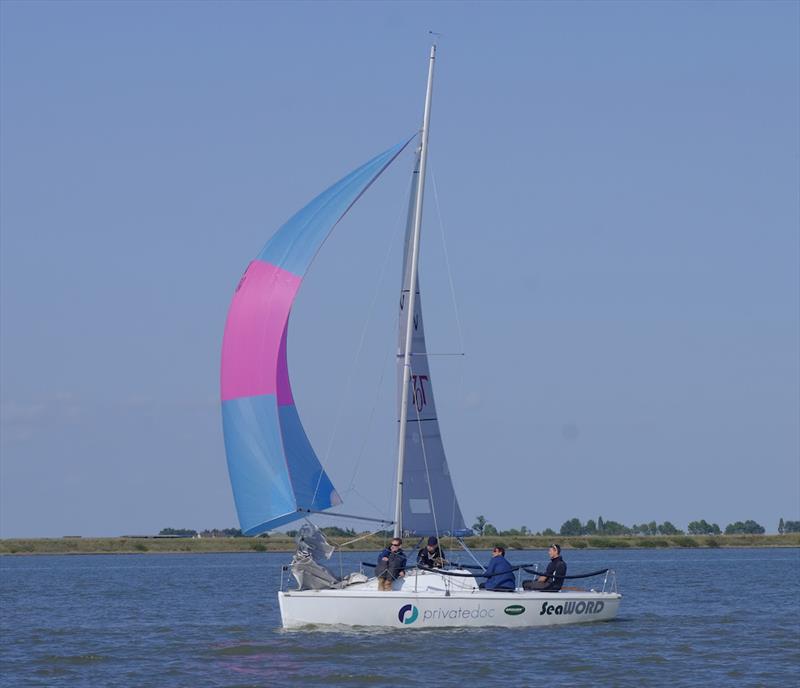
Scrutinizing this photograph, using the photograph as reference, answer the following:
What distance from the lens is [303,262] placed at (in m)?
28.9

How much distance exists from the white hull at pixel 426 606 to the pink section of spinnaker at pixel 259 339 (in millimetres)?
4066

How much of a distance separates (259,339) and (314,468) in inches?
110

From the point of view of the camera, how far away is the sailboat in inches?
1097

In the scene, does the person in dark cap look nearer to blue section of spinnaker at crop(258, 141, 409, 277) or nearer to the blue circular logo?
the blue circular logo

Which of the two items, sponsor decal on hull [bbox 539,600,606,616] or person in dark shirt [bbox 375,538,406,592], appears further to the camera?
sponsor decal on hull [bbox 539,600,606,616]

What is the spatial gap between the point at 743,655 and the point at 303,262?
11.3 m

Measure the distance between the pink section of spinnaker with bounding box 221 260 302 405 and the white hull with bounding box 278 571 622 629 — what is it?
407 cm

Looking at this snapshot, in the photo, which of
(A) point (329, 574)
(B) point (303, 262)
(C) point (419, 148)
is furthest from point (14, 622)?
(C) point (419, 148)

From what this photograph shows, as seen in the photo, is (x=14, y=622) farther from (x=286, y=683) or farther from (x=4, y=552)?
(x=4, y=552)

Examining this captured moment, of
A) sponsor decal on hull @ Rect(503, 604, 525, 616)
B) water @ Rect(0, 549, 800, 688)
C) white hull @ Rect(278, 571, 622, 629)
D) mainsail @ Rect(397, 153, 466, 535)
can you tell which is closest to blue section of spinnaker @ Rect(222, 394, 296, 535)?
white hull @ Rect(278, 571, 622, 629)

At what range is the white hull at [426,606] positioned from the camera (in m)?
27.5

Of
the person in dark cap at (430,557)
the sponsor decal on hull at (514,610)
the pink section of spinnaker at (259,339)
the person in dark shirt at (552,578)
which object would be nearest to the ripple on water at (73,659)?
the pink section of spinnaker at (259,339)

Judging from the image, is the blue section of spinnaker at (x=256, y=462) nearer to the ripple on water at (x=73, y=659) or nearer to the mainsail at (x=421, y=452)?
the mainsail at (x=421, y=452)

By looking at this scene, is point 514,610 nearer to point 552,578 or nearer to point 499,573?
point 499,573
